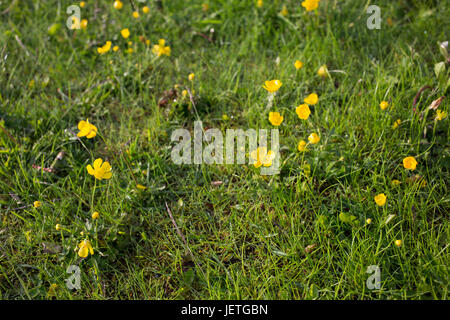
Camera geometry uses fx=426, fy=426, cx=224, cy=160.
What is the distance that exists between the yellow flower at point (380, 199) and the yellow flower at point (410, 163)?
0.76ft

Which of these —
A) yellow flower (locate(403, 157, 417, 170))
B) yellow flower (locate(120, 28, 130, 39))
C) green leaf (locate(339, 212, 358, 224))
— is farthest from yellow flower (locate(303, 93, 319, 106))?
yellow flower (locate(120, 28, 130, 39))

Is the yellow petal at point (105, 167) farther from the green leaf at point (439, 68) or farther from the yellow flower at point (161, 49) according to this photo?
the green leaf at point (439, 68)

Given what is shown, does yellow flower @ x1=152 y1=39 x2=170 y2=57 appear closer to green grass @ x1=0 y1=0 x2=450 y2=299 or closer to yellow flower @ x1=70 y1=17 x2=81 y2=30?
green grass @ x1=0 y1=0 x2=450 y2=299

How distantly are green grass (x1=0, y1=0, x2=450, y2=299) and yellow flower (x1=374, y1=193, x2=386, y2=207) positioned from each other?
2.7 inches

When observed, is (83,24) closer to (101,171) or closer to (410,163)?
(101,171)

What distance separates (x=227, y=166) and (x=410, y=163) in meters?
0.91

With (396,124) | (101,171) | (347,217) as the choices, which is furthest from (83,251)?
(396,124)

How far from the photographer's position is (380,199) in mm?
1919

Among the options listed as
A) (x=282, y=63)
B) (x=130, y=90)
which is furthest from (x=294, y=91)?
(x=130, y=90)

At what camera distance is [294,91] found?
2592 mm

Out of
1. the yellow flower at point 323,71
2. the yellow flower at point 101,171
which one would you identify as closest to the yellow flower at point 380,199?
the yellow flower at point 323,71

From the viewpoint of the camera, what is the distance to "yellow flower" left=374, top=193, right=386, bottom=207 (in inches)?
75.1

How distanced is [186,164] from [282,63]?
0.98m
